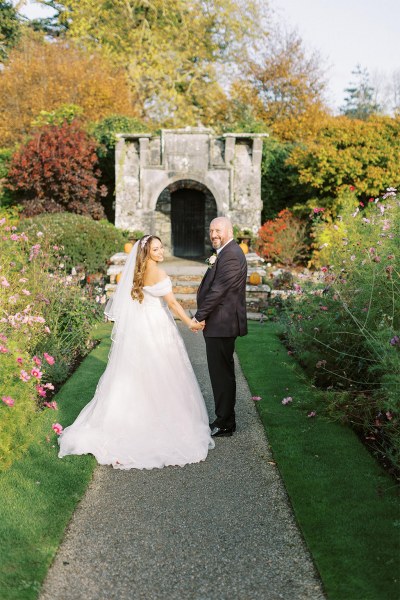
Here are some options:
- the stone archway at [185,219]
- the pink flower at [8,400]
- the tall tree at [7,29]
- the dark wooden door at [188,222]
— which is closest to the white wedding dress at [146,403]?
the pink flower at [8,400]

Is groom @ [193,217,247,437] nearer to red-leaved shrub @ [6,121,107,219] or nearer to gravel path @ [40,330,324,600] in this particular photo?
gravel path @ [40,330,324,600]

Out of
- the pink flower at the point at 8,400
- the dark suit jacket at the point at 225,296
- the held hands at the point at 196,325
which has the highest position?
the dark suit jacket at the point at 225,296

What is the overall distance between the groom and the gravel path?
24.4 inches

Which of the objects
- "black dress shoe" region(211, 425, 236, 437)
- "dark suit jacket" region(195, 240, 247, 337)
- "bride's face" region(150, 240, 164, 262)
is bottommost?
"black dress shoe" region(211, 425, 236, 437)

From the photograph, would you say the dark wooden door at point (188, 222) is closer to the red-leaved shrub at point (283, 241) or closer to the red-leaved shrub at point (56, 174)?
the red-leaved shrub at point (56, 174)

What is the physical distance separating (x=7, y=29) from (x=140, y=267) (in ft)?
88.3

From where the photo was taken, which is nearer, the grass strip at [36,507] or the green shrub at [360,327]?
the grass strip at [36,507]

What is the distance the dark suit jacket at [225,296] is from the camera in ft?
18.1

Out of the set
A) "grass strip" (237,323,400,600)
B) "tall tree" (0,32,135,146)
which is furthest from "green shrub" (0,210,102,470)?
"tall tree" (0,32,135,146)

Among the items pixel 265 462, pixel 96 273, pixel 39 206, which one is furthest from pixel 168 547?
pixel 39 206

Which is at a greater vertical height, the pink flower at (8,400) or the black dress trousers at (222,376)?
the pink flower at (8,400)

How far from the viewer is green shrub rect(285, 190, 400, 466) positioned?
16.8 ft

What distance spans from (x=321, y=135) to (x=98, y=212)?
23.1ft

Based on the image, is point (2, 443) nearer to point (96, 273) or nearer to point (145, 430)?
point (145, 430)
